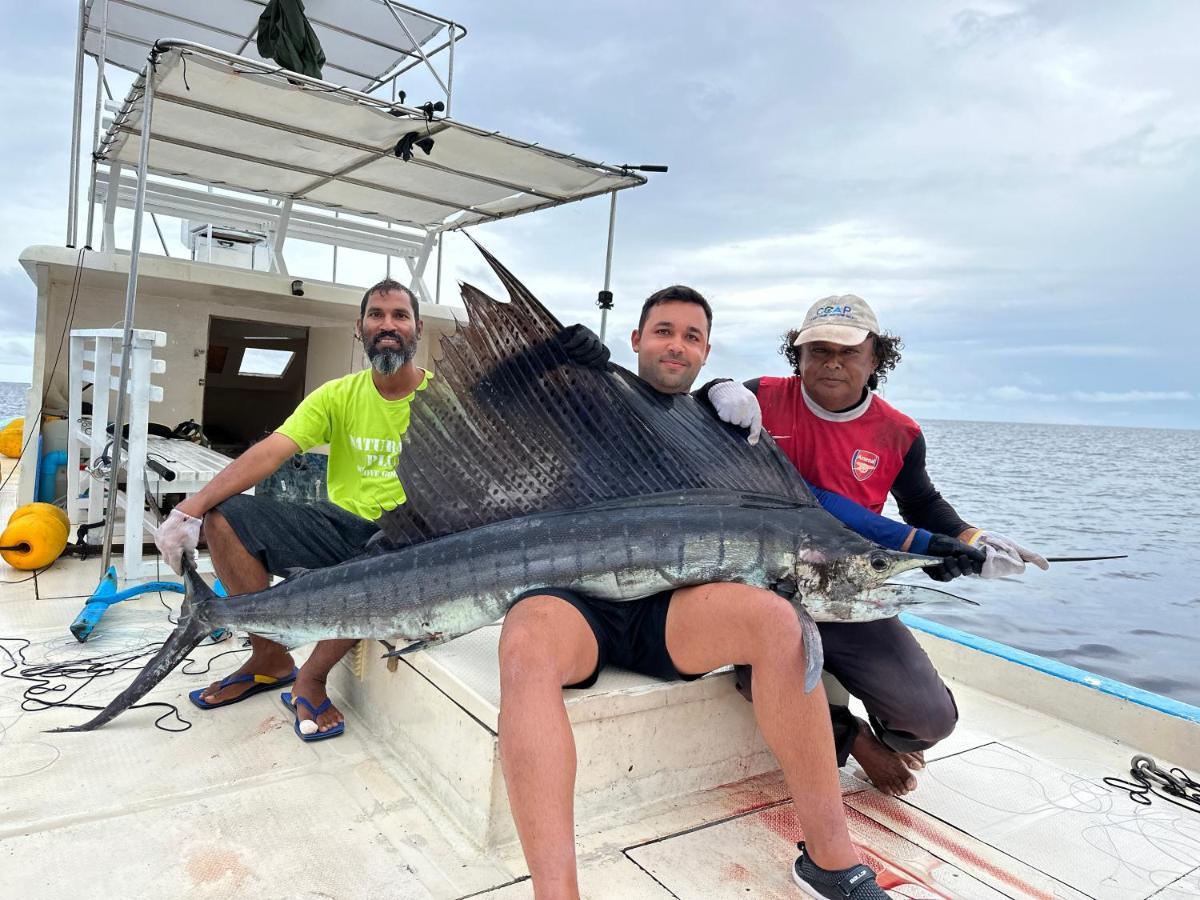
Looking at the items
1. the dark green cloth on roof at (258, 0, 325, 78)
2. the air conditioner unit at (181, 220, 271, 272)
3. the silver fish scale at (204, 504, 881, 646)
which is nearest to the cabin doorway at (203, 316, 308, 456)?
the air conditioner unit at (181, 220, 271, 272)

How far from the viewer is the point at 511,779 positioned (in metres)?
1.33

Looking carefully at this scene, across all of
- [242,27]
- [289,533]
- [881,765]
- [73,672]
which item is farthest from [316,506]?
[242,27]

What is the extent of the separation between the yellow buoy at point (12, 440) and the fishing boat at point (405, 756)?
Answer: 4.06 metres

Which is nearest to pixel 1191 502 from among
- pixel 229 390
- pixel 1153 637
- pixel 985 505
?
pixel 985 505

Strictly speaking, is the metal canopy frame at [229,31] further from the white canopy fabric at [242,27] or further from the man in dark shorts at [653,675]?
the man in dark shorts at [653,675]

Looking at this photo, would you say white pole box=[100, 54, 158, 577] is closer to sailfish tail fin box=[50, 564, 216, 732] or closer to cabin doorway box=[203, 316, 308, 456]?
sailfish tail fin box=[50, 564, 216, 732]

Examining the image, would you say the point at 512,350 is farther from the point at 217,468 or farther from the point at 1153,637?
the point at 1153,637

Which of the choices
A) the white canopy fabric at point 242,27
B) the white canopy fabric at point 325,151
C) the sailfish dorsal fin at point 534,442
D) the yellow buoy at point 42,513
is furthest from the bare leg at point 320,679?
the white canopy fabric at point 242,27

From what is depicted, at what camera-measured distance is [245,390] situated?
789cm

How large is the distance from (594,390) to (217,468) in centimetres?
285

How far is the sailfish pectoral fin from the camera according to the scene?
4.68ft

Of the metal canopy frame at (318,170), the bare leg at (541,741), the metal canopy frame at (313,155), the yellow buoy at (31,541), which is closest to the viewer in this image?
the bare leg at (541,741)

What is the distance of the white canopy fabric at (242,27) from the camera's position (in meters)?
4.62

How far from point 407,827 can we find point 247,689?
858 mm
